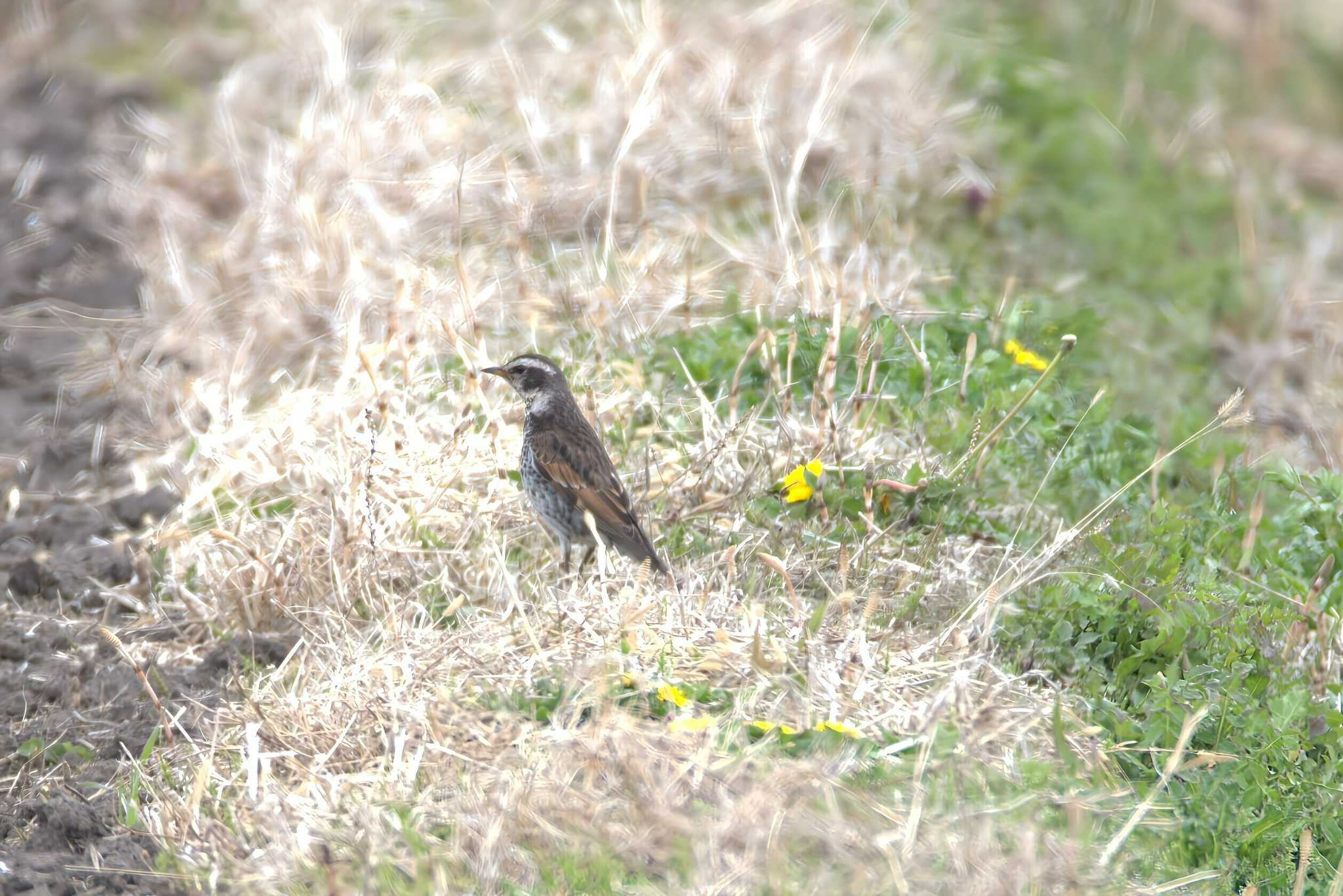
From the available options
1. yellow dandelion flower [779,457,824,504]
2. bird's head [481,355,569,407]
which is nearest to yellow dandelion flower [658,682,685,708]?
yellow dandelion flower [779,457,824,504]

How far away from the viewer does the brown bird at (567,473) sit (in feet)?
17.3

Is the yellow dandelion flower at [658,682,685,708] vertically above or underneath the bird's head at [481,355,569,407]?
underneath

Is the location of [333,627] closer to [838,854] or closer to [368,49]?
[838,854]

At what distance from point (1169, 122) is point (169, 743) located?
842 cm

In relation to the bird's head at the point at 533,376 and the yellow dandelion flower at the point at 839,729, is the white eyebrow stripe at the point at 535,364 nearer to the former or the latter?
the bird's head at the point at 533,376

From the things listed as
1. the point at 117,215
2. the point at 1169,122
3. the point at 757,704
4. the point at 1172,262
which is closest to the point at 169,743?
the point at 757,704

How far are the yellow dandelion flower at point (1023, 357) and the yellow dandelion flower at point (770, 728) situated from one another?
2.64m

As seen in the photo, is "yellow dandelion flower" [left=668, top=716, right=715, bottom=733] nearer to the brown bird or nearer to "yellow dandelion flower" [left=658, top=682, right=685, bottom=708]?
"yellow dandelion flower" [left=658, top=682, right=685, bottom=708]

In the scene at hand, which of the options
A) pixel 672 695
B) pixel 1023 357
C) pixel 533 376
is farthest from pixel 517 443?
pixel 1023 357

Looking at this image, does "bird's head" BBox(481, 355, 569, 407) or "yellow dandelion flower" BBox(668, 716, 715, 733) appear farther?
"bird's head" BBox(481, 355, 569, 407)

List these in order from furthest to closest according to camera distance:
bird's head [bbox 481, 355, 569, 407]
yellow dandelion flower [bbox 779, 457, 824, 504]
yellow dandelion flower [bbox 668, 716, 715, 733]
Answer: bird's head [bbox 481, 355, 569, 407] < yellow dandelion flower [bbox 779, 457, 824, 504] < yellow dandelion flower [bbox 668, 716, 715, 733]

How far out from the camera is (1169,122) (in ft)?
34.7

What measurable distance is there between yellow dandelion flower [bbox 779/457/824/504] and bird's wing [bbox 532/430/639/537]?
0.58 m

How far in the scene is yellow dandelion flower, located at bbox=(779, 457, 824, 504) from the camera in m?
5.50
